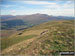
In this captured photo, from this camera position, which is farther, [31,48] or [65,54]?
[31,48]

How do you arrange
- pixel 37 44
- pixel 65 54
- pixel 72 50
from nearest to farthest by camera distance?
pixel 65 54 → pixel 72 50 → pixel 37 44

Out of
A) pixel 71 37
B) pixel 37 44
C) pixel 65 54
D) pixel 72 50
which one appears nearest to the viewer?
pixel 65 54

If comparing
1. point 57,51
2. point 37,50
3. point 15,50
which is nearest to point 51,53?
point 57,51

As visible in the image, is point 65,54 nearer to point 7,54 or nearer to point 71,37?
point 71,37

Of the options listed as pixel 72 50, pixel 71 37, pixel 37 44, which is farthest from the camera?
pixel 71 37

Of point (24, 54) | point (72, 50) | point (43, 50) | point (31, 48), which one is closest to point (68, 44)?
point (72, 50)

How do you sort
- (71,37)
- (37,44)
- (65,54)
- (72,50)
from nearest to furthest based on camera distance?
(65,54) < (72,50) < (37,44) < (71,37)

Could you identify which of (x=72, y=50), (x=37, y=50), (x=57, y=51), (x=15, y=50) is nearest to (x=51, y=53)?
(x=57, y=51)

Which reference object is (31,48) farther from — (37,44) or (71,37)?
(71,37)

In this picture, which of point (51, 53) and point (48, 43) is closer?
point (51, 53)
